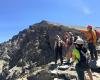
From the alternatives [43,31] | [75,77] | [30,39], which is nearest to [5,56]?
[30,39]

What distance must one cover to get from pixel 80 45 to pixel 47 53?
26.8 metres

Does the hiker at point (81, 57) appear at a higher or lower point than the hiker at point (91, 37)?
lower

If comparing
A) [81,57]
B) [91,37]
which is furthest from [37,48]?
[81,57]

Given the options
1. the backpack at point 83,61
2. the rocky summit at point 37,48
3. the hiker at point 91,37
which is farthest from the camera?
the rocky summit at point 37,48

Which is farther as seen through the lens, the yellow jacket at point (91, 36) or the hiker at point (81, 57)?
the yellow jacket at point (91, 36)

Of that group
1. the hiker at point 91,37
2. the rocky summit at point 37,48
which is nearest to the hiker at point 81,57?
the hiker at point 91,37

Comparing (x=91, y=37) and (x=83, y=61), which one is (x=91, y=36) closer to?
(x=91, y=37)

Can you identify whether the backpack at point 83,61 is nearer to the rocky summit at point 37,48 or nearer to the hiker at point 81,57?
the hiker at point 81,57

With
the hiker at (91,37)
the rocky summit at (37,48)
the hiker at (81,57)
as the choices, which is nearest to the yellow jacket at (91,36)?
the hiker at (91,37)

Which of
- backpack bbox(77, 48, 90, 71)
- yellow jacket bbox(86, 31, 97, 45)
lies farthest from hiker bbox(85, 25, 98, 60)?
backpack bbox(77, 48, 90, 71)

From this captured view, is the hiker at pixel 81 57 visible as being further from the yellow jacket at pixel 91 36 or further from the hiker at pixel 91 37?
the yellow jacket at pixel 91 36

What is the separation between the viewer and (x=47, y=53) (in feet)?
131

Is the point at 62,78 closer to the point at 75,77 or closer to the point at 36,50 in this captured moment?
the point at 75,77

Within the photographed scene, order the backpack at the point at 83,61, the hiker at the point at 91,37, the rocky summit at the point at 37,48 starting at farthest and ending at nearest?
the rocky summit at the point at 37,48
the hiker at the point at 91,37
the backpack at the point at 83,61
